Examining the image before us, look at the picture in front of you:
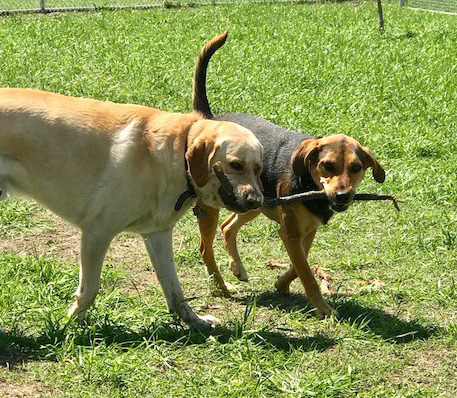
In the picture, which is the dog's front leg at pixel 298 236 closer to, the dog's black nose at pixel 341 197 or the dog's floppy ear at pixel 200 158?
the dog's black nose at pixel 341 197

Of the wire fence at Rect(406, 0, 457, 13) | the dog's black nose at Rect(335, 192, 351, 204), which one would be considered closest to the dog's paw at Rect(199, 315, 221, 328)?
the dog's black nose at Rect(335, 192, 351, 204)

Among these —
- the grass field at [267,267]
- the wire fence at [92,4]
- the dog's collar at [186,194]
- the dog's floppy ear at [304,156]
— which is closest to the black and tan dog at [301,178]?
the dog's floppy ear at [304,156]

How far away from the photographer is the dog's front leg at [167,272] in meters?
5.25

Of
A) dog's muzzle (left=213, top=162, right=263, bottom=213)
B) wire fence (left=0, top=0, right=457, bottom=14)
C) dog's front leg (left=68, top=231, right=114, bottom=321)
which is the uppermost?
dog's muzzle (left=213, top=162, right=263, bottom=213)

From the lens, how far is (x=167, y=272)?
17.4ft

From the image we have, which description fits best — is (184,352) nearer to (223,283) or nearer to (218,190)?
(218,190)

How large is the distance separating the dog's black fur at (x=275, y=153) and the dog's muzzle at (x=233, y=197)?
89 cm

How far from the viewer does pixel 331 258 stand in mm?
6641

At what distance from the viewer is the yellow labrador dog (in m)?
4.86

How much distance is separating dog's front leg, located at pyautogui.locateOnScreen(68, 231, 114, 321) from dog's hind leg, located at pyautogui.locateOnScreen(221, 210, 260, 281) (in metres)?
1.48

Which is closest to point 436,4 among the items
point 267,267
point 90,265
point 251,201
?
point 267,267

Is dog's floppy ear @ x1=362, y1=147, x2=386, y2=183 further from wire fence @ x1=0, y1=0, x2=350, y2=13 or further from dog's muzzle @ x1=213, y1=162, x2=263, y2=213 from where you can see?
wire fence @ x1=0, y1=0, x2=350, y2=13

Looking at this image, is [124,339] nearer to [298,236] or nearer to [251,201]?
[251,201]

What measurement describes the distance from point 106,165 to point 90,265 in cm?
52
